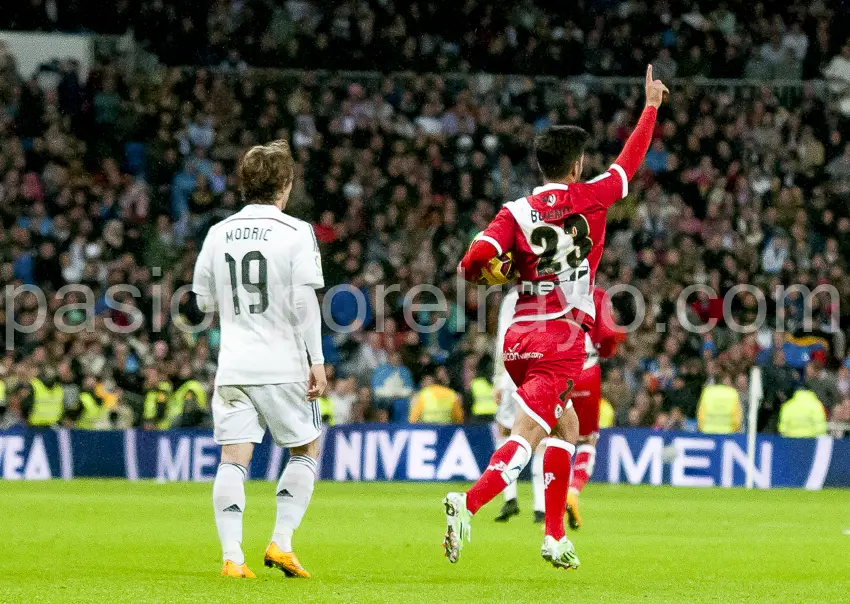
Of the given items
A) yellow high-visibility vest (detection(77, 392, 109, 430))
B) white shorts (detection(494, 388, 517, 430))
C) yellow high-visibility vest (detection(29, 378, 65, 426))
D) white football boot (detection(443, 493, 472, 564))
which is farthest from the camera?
yellow high-visibility vest (detection(77, 392, 109, 430))

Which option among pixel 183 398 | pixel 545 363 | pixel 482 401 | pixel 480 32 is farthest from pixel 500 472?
pixel 480 32

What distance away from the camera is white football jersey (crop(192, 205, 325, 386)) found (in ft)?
25.9

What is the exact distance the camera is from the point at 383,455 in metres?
20.6

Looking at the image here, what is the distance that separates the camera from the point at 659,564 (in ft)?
30.0

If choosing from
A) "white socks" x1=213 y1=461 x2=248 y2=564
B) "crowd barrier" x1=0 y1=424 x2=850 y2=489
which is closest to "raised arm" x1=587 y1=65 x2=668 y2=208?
"white socks" x1=213 y1=461 x2=248 y2=564

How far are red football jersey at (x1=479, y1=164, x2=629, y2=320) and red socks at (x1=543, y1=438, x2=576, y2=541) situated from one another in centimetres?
89

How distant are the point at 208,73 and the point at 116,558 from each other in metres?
18.1

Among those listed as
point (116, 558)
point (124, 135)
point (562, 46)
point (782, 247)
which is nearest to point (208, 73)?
point (124, 135)

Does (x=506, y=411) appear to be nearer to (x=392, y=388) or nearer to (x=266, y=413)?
(x=266, y=413)

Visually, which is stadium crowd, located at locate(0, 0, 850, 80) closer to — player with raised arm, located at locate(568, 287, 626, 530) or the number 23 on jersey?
player with raised arm, located at locate(568, 287, 626, 530)

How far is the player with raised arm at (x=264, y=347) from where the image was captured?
7.87m

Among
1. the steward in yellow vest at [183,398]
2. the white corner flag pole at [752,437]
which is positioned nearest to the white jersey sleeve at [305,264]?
the white corner flag pole at [752,437]

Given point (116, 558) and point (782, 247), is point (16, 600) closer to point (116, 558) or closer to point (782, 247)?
point (116, 558)

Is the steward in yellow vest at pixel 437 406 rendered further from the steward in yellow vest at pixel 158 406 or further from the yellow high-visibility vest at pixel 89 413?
the yellow high-visibility vest at pixel 89 413
